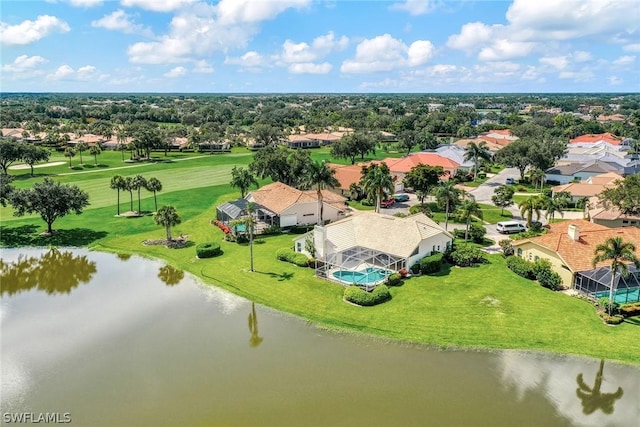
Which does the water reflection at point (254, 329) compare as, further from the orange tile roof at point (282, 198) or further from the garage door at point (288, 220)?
the orange tile roof at point (282, 198)

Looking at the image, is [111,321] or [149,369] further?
[111,321]

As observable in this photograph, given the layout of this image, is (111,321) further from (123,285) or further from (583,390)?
(583,390)

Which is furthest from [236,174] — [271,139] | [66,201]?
[271,139]

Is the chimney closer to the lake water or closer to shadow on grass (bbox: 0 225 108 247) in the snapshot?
the lake water

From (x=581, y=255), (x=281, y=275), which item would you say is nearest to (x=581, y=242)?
(x=581, y=255)

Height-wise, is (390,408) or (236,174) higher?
(236,174)

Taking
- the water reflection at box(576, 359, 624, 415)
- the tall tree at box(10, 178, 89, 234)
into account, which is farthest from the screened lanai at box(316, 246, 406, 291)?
the tall tree at box(10, 178, 89, 234)

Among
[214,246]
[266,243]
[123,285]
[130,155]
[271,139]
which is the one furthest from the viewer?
[271,139]
